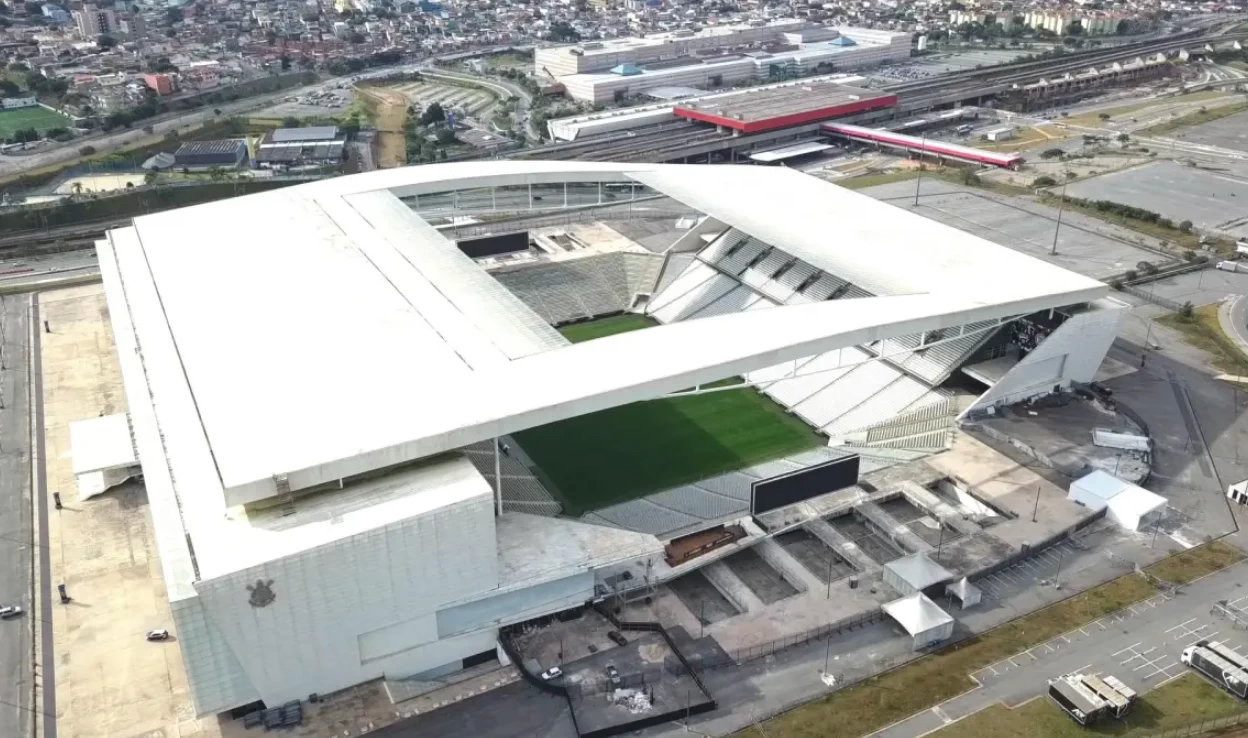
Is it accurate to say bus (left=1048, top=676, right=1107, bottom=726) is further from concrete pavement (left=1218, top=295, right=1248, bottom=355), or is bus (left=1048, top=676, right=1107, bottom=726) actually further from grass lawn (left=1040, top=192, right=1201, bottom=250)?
grass lawn (left=1040, top=192, right=1201, bottom=250)

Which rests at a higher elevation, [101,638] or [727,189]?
[727,189]

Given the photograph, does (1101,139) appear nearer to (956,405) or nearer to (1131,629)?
(956,405)

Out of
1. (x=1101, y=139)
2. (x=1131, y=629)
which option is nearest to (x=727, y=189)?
(x=1131, y=629)

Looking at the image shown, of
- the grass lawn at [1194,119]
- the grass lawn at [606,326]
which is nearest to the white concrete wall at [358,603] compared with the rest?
the grass lawn at [606,326]

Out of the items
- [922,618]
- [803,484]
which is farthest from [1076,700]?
[803,484]

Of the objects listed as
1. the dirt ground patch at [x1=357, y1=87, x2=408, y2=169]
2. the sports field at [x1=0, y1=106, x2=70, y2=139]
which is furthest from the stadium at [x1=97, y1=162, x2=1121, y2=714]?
the sports field at [x1=0, y1=106, x2=70, y2=139]

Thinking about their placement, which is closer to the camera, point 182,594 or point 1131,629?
point 182,594
